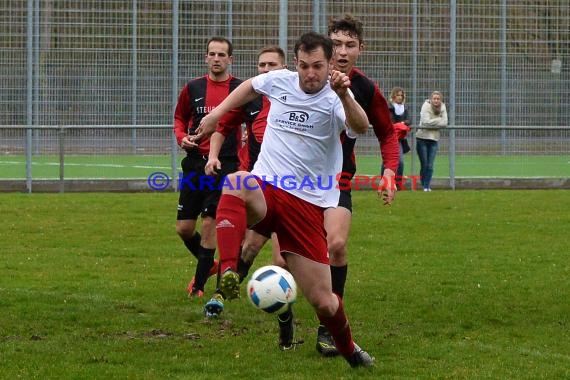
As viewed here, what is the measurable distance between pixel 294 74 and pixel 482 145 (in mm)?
16470

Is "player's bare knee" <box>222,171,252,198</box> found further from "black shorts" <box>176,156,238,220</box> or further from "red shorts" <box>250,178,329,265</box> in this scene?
"black shorts" <box>176,156,238,220</box>

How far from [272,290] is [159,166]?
15.7 m

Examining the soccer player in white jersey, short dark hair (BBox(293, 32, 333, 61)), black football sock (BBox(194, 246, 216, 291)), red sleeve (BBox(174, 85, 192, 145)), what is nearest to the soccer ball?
the soccer player in white jersey

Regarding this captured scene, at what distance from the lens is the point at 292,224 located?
6535 mm

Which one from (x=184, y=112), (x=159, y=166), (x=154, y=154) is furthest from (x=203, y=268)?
(x=159, y=166)

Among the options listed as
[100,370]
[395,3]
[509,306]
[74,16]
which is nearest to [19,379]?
[100,370]

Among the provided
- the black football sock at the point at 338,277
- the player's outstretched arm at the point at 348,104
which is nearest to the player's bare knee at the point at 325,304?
the player's outstretched arm at the point at 348,104

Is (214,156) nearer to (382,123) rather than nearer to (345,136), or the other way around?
(345,136)

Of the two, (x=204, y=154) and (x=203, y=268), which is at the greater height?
(x=204, y=154)

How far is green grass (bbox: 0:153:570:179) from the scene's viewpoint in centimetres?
2123

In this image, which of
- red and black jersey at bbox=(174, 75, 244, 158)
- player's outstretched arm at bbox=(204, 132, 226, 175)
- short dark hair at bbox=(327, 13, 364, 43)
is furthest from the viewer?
red and black jersey at bbox=(174, 75, 244, 158)

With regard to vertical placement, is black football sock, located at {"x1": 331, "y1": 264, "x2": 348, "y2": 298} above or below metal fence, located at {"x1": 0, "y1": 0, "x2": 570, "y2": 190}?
below

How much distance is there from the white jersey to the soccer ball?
0.56 metres

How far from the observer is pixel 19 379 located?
6.34 metres
